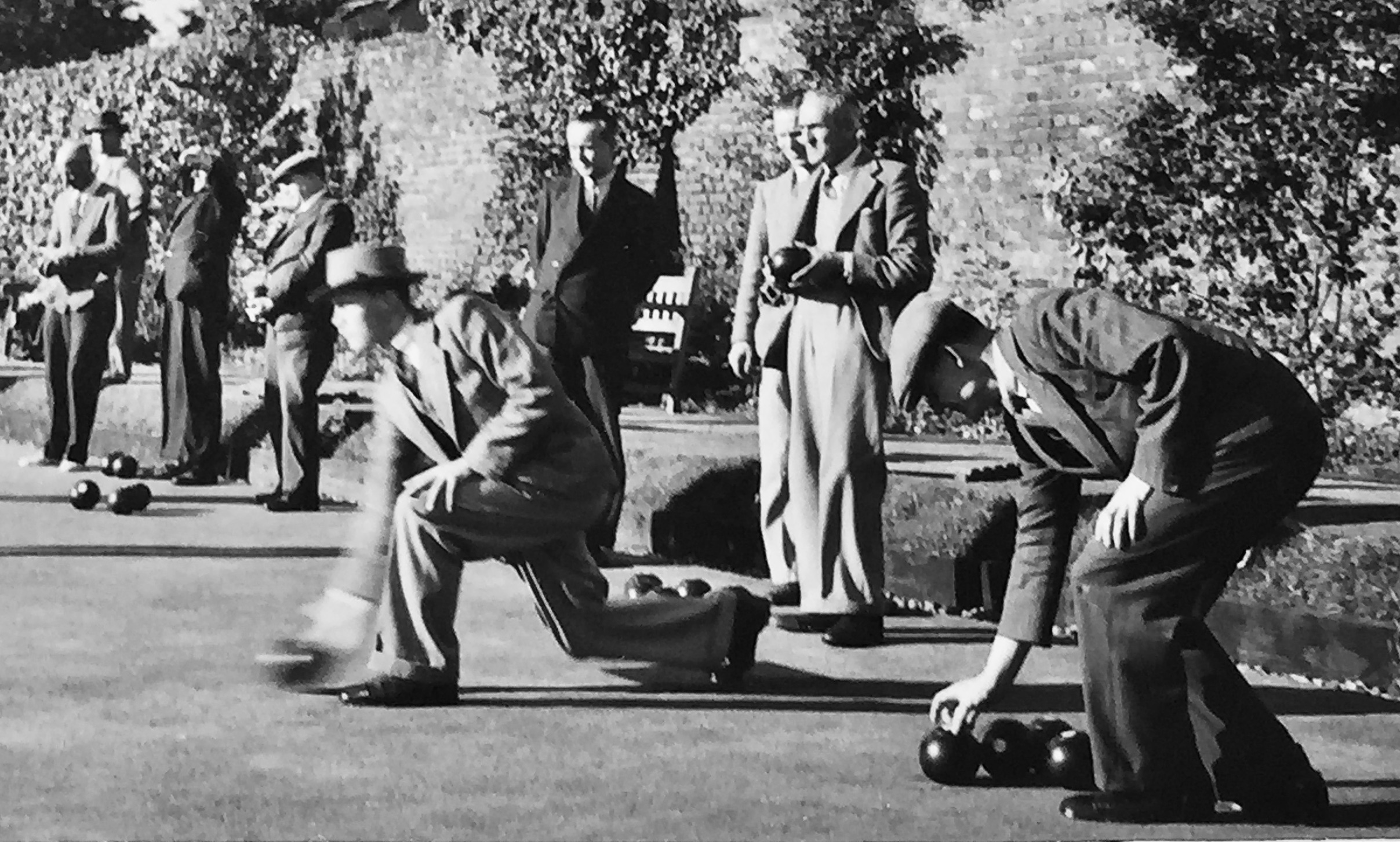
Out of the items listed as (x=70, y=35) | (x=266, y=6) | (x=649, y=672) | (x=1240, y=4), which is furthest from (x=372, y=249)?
(x=70, y=35)

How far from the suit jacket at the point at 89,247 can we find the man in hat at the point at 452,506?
7032 millimetres

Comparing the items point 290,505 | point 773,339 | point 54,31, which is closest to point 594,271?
point 773,339

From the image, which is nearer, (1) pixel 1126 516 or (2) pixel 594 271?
(1) pixel 1126 516

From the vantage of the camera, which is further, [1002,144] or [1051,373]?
[1002,144]

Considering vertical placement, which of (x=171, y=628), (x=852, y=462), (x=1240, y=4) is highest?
(x=1240, y=4)

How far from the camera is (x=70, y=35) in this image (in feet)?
76.1

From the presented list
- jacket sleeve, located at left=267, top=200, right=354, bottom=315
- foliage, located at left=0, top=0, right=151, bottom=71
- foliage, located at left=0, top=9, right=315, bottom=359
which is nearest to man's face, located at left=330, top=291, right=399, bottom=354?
jacket sleeve, located at left=267, top=200, right=354, bottom=315

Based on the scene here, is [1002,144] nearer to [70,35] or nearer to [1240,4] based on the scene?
[1240,4]

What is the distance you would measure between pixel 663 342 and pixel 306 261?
4398 millimetres

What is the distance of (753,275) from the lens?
8.44 meters

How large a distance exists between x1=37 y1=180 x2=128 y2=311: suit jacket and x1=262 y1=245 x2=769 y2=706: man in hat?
703 centimetres

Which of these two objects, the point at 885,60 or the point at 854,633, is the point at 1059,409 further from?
the point at 885,60

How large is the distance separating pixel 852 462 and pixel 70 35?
1687 cm

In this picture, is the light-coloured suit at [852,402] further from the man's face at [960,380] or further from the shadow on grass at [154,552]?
A: the shadow on grass at [154,552]
